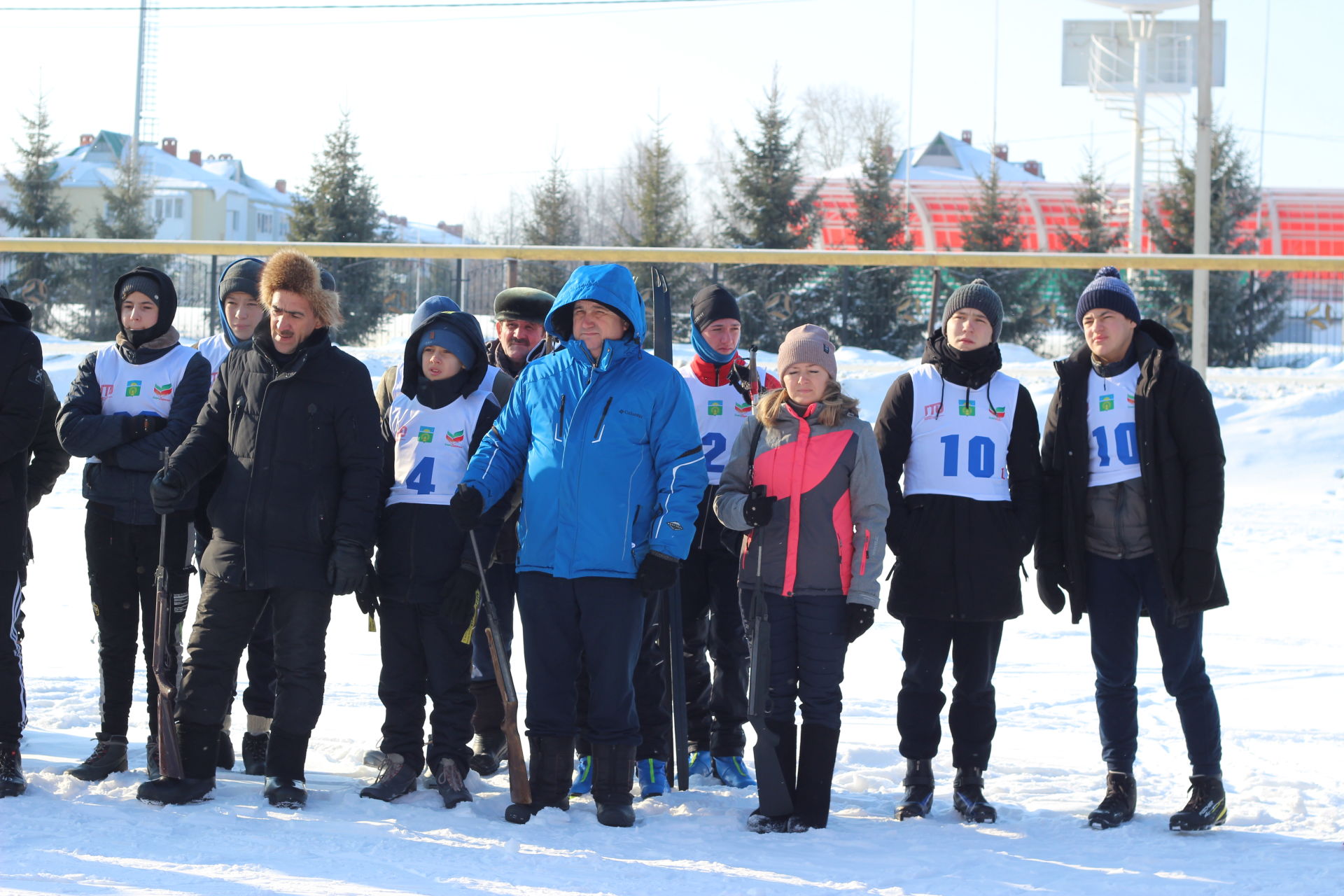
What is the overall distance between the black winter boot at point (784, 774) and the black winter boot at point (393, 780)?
1092 millimetres

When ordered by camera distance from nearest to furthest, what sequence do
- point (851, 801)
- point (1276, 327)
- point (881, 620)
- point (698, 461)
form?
point (698, 461), point (851, 801), point (881, 620), point (1276, 327)

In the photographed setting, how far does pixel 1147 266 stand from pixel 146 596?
7994 mm

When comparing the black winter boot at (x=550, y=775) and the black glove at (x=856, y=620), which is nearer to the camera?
the black glove at (x=856, y=620)

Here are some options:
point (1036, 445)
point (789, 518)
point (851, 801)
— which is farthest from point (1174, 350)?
point (851, 801)

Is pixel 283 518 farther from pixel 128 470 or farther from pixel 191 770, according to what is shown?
pixel 191 770

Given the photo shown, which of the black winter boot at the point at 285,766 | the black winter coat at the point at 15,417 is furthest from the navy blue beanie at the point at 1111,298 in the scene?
the black winter coat at the point at 15,417

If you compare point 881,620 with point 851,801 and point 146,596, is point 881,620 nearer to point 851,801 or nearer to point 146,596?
point 851,801

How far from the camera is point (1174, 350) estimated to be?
3975mm

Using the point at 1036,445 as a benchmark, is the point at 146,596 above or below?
below

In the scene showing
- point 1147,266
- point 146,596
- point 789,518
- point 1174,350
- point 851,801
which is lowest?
point 851,801

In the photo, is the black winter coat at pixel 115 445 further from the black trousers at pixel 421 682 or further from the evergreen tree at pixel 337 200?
the evergreen tree at pixel 337 200

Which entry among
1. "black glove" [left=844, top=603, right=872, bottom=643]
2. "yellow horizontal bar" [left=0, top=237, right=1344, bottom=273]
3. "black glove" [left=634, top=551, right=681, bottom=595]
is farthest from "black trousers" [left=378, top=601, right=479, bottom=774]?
"yellow horizontal bar" [left=0, top=237, right=1344, bottom=273]

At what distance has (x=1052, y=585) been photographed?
406 centimetres

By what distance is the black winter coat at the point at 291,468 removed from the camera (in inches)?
147
